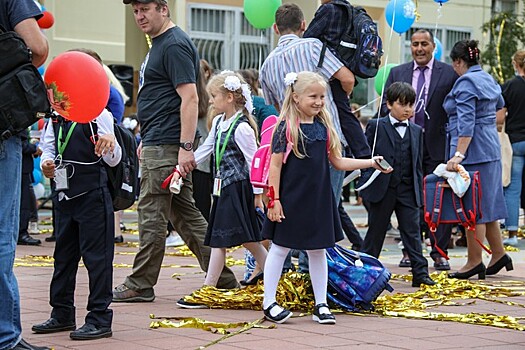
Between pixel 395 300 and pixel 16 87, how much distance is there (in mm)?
3541

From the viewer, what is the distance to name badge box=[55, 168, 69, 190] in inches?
245

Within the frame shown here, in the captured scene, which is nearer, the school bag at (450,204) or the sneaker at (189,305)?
the sneaker at (189,305)

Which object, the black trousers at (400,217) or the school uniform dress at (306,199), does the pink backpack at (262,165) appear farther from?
the black trousers at (400,217)

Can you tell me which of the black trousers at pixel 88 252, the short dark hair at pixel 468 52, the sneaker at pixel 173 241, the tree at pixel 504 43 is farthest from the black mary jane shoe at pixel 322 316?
the tree at pixel 504 43

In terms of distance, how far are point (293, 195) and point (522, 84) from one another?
24.0 ft

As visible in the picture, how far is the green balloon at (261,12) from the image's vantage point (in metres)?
12.2

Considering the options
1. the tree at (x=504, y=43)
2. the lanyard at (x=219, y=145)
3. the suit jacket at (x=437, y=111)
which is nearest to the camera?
the lanyard at (x=219, y=145)

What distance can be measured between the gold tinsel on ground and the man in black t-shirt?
1.45ft

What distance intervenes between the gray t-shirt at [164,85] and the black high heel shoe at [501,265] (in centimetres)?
349

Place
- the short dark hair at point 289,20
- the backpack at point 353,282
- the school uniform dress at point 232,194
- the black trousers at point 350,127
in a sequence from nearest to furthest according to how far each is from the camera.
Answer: the backpack at point 353,282
the school uniform dress at point 232,194
the black trousers at point 350,127
the short dark hair at point 289,20

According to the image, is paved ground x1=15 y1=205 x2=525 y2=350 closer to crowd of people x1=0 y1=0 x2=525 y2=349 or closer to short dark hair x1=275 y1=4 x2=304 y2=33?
crowd of people x1=0 y1=0 x2=525 y2=349

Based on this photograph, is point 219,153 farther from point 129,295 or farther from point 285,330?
point 285,330

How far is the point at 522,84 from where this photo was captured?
1345cm

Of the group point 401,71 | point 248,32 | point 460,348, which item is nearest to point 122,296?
point 460,348
